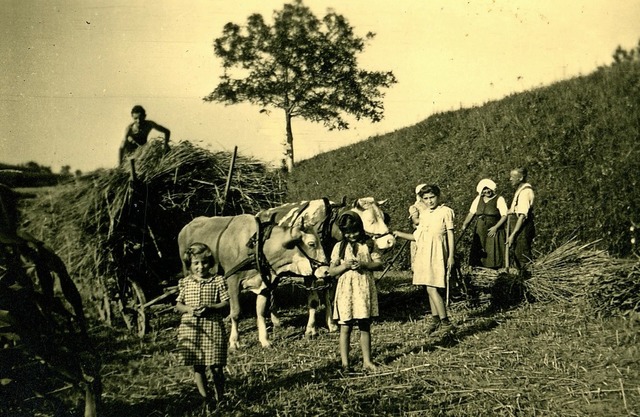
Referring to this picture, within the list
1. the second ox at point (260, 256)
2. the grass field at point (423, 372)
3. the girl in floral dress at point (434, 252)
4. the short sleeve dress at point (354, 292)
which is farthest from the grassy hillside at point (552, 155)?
the short sleeve dress at point (354, 292)

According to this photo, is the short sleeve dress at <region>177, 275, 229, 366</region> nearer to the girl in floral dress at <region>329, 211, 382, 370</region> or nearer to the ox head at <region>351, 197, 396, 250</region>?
the girl in floral dress at <region>329, 211, 382, 370</region>

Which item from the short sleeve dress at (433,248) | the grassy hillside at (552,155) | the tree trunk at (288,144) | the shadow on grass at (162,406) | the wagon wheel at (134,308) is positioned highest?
the tree trunk at (288,144)

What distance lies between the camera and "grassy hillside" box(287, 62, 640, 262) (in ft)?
33.1

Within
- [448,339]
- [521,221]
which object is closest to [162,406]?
[448,339]

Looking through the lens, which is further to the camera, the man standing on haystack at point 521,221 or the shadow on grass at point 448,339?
the man standing on haystack at point 521,221

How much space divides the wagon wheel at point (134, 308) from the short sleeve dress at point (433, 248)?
402cm

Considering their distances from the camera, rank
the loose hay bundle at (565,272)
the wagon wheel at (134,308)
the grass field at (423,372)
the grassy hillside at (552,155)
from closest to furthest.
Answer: the grass field at (423,372) < the loose hay bundle at (565,272) < the wagon wheel at (134,308) < the grassy hillside at (552,155)

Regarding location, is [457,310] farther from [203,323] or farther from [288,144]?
[288,144]

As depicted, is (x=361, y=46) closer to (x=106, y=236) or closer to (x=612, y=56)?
(x=612, y=56)

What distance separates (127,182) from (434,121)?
473 inches

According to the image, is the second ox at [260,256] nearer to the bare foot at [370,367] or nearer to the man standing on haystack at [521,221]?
the bare foot at [370,367]

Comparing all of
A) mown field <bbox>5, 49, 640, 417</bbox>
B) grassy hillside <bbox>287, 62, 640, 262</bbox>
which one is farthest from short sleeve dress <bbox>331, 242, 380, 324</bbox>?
grassy hillside <bbox>287, 62, 640, 262</bbox>

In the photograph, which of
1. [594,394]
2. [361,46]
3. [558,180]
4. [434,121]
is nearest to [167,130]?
[594,394]

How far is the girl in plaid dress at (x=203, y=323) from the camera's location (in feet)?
15.4
